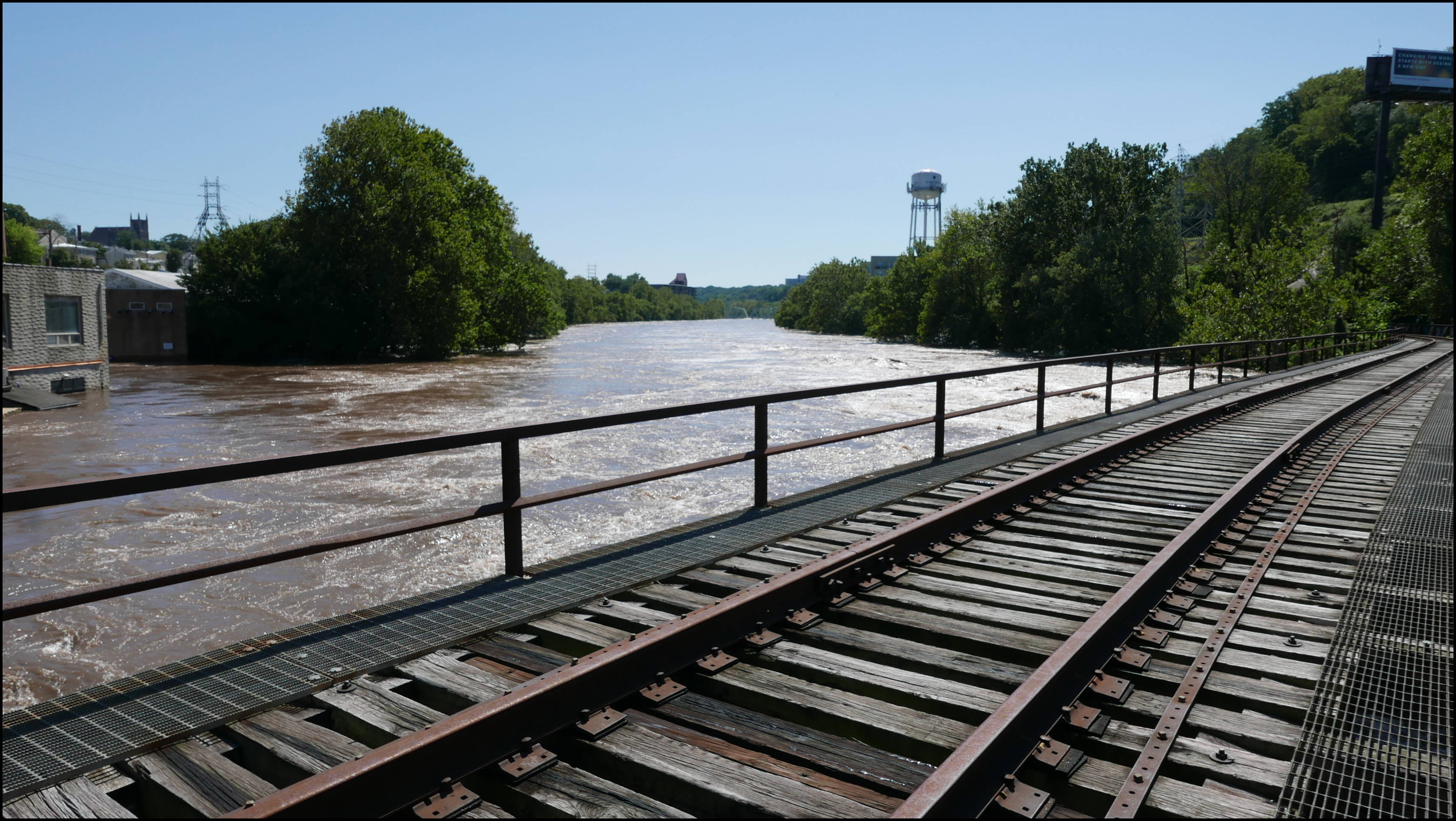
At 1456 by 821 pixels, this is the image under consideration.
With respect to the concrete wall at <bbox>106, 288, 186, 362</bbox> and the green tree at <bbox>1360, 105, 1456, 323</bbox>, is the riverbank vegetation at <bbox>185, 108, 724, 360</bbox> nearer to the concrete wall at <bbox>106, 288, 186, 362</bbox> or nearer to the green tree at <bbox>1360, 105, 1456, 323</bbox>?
the concrete wall at <bbox>106, 288, 186, 362</bbox>

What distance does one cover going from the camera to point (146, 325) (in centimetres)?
5366

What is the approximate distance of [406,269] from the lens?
51719 millimetres

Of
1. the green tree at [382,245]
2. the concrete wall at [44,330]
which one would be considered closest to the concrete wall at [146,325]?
the green tree at [382,245]

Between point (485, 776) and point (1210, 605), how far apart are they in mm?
4218

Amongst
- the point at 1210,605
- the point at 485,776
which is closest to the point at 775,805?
the point at 485,776

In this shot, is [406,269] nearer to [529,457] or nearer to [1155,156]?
[529,457]

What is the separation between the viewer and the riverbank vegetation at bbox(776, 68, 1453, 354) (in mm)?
43438

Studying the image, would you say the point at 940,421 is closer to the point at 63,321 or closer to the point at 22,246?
the point at 63,321

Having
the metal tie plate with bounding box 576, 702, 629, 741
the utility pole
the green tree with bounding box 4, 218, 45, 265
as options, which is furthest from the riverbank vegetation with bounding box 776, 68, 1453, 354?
the green tree with bounding box 4, 218, 45, 265

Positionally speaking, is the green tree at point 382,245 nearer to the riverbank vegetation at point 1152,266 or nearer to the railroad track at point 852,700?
the riverbank vegetation at point 1152,266

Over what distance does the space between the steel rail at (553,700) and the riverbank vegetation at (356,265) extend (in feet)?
162

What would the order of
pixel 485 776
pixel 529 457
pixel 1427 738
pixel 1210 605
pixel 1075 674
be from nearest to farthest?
pixel 485 776
pixel 1427 738
pixel 1075 674
pixel 1210 605
pixel 529 457

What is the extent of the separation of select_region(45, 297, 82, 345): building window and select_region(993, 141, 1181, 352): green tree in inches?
1883

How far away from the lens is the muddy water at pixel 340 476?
406 inches
